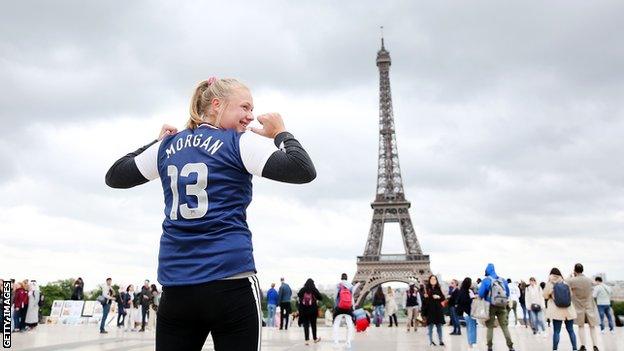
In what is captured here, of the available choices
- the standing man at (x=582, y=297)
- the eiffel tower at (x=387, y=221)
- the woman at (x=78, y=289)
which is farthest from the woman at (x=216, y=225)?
the eiffel tower at (x=387, y=221)

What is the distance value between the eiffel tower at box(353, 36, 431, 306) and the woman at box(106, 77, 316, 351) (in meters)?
46.2

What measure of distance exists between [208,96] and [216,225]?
58 cm

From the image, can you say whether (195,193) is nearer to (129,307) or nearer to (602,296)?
(602,296)

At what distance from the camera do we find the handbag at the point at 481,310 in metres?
10.2

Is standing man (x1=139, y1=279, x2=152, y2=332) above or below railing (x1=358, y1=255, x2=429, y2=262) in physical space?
below

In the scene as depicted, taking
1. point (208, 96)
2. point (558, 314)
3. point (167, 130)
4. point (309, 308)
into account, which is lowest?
point (558, 314)

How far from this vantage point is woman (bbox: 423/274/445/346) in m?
12.5

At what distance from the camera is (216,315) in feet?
6.76

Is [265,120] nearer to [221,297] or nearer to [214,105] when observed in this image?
[214,105]

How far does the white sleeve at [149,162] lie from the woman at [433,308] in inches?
436

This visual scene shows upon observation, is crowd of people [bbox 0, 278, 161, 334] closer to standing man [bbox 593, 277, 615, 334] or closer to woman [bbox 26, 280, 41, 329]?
woman [bbox 26, 280, 41, 329]

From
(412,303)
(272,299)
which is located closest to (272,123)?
(412,303)

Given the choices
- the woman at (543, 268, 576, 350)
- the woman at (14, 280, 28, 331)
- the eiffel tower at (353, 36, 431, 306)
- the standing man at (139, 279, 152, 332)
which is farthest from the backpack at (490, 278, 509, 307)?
the eiffel tower at (353, 36, 431, 306)

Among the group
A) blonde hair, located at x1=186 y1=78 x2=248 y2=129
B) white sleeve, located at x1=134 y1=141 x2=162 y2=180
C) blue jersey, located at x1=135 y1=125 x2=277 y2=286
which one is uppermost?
blonde hair, located at x1=186 y1=78 x2=248 y2=129
